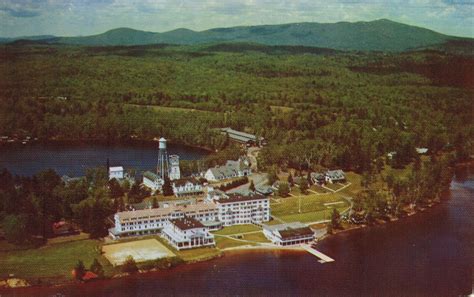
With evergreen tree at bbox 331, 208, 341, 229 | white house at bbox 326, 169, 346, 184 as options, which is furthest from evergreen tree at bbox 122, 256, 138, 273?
white house at bbox 326, 169, 346, 184

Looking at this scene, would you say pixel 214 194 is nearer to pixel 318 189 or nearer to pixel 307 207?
pixel 307 207

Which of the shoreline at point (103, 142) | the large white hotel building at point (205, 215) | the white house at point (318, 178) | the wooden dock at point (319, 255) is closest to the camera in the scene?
the wooden dock at point (319, 255)

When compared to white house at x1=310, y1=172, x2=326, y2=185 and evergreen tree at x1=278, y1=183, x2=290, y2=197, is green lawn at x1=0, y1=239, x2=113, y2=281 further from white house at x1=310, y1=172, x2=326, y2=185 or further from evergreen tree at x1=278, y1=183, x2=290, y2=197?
white house at x1=310, y1=172, x2=326, y2=185

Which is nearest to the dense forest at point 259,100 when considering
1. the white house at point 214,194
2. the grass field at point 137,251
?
the white house at point 214,194

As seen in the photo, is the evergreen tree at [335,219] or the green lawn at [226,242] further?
the evergreen tree at [335,219]

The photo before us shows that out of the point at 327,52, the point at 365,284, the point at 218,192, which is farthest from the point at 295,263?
the point at 327,52

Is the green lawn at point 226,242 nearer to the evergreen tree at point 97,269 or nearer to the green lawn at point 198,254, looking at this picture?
the green lawn at point 198,254

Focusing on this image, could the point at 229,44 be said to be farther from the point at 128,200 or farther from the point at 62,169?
the point at 128,200
